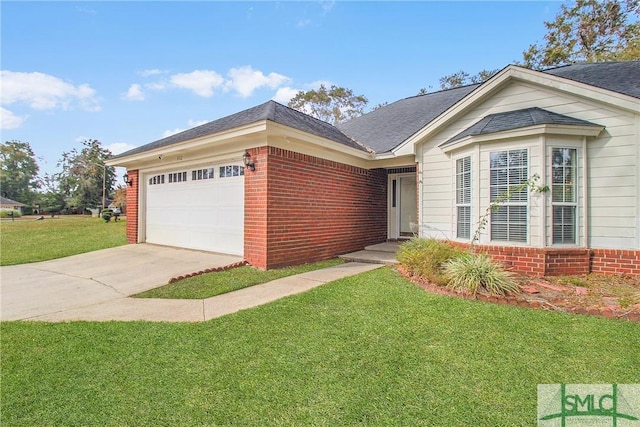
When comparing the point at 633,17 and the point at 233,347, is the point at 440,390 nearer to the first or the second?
the point at 233,347

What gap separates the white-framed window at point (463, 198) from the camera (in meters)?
7.01

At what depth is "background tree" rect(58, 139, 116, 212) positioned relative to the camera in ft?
166

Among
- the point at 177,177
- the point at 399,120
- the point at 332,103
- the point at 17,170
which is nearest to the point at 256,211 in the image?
the point at 177,177

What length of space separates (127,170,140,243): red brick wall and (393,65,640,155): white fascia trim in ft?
30.0

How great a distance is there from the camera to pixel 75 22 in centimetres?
822

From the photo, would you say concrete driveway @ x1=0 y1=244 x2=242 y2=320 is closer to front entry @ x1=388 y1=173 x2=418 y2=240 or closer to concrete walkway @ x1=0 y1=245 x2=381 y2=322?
concrete walkway @ x1=0 y1=245 x2=381 y2=322

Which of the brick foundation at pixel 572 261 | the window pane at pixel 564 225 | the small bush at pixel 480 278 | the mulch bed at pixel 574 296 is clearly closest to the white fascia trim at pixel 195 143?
the mulch bed at pixel 574 296

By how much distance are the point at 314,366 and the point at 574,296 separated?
431 centimetres

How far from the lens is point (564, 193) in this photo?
5.97m

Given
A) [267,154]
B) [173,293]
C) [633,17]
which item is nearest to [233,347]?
[173,293]

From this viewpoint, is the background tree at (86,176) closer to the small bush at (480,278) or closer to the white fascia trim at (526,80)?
the white fascia trim at (526,80)

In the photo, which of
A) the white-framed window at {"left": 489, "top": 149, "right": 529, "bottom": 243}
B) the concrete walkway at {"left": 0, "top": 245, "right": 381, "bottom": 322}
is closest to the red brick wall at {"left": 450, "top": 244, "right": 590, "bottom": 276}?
the white-framed window at {"left": 489, "top": 149, "right": 529, "bottom": 243}

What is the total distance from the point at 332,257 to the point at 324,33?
8205 mm

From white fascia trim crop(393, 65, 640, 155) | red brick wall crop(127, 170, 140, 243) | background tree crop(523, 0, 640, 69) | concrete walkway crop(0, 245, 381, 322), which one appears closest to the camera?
concrete walkway crop(0, 245, 381, 322)
